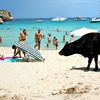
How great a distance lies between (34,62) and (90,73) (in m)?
4.28

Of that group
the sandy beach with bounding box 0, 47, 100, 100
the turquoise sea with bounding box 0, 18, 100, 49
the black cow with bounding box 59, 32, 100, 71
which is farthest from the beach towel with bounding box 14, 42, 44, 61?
the turquoise sea with bounding box 0, 18, 100, 49

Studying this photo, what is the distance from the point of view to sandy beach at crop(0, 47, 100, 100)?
10.2 m

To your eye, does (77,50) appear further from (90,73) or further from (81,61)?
(81,61)

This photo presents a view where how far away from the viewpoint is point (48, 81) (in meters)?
12.2

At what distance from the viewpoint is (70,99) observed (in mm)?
9695

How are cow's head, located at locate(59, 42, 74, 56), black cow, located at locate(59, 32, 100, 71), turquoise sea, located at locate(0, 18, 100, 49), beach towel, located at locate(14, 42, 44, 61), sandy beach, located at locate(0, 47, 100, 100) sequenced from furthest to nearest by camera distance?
turquoise sea, located at locate(0, 18, 100, 49), beach towel, located at locate(14, 42, 44, 61), cow's head, located at locate(59, 42, 74, 56), black cow, located at locate(59, 32, 100, 71), sandy beach, located at locate(0, 47, 100, 100)

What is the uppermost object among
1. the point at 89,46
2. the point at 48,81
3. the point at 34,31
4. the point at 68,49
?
the point at 89,46

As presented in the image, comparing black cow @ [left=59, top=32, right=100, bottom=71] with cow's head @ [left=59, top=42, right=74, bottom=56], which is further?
cow's head @ [left=59, top=42, right=74, bottom=56]

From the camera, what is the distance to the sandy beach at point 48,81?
33.5 ft

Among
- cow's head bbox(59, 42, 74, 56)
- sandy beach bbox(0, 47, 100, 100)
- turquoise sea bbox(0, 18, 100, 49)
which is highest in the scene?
cow's head bbox(59, 42, 74, 56)

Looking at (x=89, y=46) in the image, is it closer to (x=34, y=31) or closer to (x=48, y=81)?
(x=48, y=81)

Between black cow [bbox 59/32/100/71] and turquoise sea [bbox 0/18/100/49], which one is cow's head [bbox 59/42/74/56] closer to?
black cow [bbox 59/32/100/71]

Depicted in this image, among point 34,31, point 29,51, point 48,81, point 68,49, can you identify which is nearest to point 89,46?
point 68,49

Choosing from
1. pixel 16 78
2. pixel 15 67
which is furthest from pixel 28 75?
pixel 15 67
